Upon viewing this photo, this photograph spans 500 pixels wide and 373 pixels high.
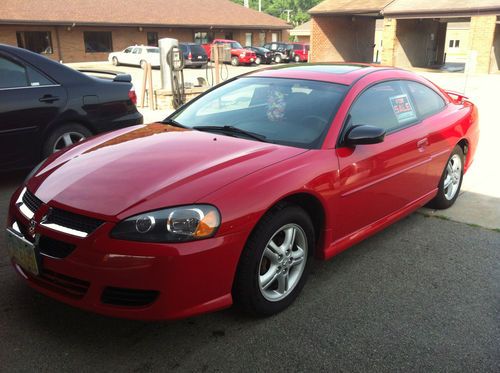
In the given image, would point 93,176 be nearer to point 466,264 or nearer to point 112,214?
point 112,214

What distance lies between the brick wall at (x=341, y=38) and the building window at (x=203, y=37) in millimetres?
12724

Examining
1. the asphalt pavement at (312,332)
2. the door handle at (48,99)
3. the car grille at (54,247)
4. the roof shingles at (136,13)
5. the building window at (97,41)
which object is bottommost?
the asphalt pavement at (312,332)

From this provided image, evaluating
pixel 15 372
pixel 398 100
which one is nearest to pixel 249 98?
pixel 398 100

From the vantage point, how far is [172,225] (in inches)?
94.7

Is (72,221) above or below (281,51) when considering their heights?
below

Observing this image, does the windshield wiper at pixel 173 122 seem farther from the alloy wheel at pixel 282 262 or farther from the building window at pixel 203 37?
the building window at pixel 203 37

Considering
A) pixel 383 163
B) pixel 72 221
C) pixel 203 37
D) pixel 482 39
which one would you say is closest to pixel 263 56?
pixel 203 37

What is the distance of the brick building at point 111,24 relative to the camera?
3083 centimetres

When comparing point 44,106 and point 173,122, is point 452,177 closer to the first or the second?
point 173,122

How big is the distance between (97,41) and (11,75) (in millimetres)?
32081

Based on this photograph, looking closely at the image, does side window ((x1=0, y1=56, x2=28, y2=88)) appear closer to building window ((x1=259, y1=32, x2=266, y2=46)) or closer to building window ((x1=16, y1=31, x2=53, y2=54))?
building window ((x1=16, y1=31, x2=53, y2=54))

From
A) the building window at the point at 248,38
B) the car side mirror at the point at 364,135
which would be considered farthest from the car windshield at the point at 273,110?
the building window at the point at 248,38

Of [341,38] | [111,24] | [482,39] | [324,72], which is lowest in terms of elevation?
[324,72]

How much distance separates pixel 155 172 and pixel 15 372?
49.1 inches
